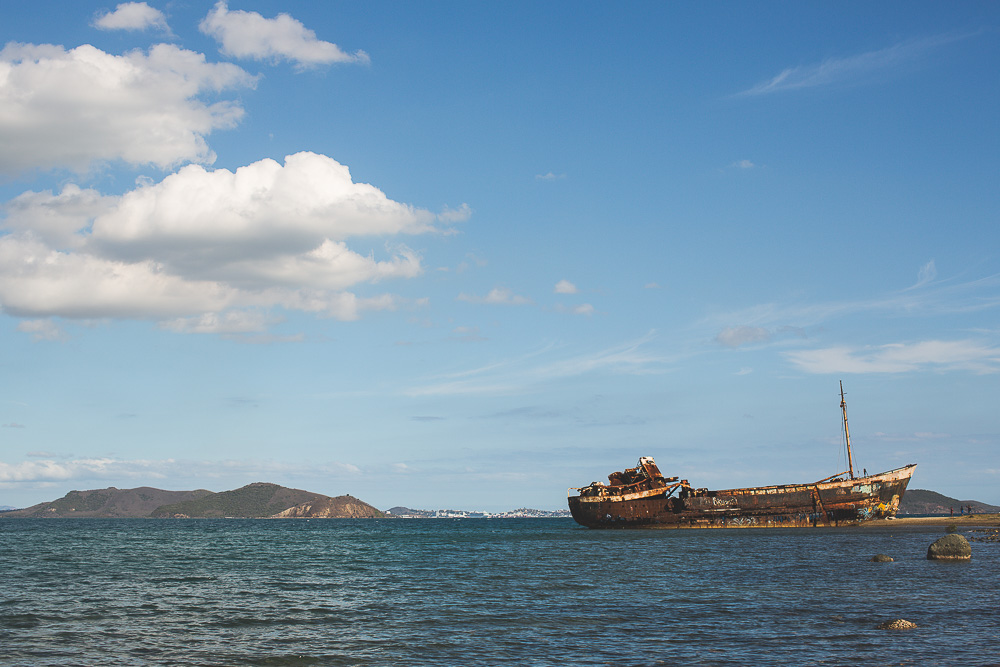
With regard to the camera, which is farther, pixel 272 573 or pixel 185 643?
pixel 272 573

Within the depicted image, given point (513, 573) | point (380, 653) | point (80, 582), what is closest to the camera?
point (380, 653)

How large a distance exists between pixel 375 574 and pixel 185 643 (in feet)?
80.8

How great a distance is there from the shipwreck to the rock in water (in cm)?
5010

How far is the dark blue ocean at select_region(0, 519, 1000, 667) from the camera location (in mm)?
20344

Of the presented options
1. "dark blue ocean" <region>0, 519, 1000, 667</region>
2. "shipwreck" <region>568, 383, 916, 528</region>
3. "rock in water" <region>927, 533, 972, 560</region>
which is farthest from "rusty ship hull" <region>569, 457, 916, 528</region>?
"rock in water" <region>927, 533, 972, 560</region>

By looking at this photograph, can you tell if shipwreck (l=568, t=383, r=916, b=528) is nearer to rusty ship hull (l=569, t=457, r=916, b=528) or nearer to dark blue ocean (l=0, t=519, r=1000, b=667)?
rusty ship hull (l=569, t=457, r=916, b=528)

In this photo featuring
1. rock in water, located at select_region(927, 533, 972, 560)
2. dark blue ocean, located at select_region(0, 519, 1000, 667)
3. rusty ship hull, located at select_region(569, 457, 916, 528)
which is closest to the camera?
dark blue ocean, located at select_region(0, 519, 1000, 667)

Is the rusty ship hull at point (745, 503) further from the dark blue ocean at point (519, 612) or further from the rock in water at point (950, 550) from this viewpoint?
the rock in water at point (950, 550)

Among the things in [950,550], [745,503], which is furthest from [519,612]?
[745,503]

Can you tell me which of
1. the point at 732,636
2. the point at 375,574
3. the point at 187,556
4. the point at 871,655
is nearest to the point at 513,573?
the point at 375,574

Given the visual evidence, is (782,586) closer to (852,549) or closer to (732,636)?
(732,636)

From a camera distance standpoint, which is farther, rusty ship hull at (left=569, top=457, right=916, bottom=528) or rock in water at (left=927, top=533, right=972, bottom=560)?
rusty ship hull at (left=569, top=457, right=916, bottom=528)

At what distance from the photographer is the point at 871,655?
19.0 meters

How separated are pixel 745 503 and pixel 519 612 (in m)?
77.8
